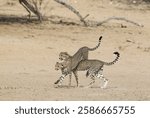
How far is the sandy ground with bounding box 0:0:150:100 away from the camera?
12805 mm

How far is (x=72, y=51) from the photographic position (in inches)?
696

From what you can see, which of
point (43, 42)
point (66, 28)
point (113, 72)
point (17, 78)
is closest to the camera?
point (17, 78)

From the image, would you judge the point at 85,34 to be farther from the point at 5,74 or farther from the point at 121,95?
the point at 121,95

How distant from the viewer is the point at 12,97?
1229cm

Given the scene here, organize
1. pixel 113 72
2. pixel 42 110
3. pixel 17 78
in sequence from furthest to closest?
1. pixel 113 72
2. pixel 17 78
3. pixel 42 110

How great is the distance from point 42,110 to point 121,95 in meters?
2.69

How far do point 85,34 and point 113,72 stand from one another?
13.3ft

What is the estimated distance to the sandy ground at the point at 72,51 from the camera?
504 inches

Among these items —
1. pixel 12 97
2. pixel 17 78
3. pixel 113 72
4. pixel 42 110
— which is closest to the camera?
Result: pixel 42 110

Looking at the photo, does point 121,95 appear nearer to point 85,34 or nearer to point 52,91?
point 52,91

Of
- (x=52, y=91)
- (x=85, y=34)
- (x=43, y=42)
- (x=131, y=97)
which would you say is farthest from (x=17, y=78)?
(x=85, y=34)

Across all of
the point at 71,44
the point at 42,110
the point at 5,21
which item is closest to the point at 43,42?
the point at 71,44

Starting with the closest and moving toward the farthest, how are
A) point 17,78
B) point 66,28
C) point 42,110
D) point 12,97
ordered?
1. point 42,110
2. point 12,97
3. point 17,78
4. point 66,28

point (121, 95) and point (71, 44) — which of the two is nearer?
point (121, 95)
